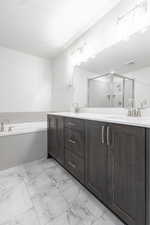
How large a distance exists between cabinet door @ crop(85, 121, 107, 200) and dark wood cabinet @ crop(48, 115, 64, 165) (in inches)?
24.2

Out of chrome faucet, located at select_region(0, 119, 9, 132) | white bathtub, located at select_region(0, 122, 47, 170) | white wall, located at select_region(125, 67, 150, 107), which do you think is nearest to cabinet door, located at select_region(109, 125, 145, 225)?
white wall, located at select_region(125, 67, 150, 107)

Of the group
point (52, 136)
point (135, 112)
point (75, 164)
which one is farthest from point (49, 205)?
point (135, 112)

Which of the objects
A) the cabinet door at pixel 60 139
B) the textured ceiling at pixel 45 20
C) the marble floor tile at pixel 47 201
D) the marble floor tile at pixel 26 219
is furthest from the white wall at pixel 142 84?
the marble floor tile at pixel 26 219

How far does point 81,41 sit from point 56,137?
177 centimetres

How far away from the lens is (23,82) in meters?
2.76

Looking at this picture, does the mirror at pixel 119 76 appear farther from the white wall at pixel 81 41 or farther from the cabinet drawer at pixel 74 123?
the cabinet drawer at pixel 74 123

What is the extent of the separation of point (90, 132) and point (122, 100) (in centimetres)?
68

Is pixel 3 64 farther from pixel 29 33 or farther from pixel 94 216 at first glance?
pixel 94 216

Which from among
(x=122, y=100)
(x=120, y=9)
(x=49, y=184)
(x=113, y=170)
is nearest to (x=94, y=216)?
(x=113, y=170)

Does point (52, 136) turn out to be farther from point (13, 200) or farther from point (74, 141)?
point (13, 200)

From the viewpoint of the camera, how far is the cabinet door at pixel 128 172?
0.85 meters

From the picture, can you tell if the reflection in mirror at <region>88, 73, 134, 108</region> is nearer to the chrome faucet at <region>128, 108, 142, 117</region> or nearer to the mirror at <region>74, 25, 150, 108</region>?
the mirror at <region>74, 25, 150, 108</region>

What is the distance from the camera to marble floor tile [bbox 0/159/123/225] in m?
1.09

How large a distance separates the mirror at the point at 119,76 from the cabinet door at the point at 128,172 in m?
0.65
